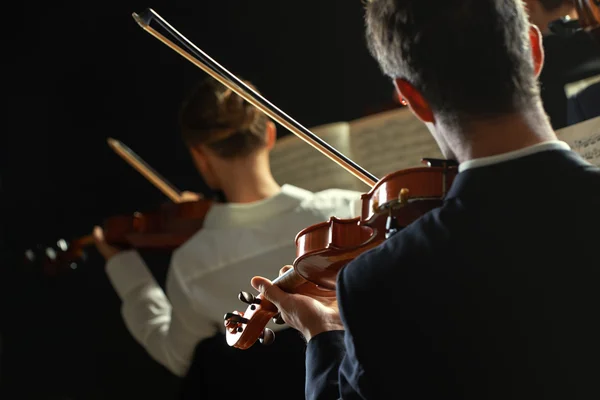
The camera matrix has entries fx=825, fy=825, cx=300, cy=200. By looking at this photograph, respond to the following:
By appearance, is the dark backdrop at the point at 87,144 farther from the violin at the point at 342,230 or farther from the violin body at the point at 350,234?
the violin body at the point at 350,234

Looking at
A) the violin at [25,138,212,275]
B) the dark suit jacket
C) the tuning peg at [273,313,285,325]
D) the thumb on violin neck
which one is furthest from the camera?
the violin at [25,138,212,275]

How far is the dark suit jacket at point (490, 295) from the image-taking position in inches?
34.3

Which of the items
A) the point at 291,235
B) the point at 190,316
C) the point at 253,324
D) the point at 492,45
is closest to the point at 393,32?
the point at 492,45

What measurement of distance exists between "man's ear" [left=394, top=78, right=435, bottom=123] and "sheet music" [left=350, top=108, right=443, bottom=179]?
109 centimetres

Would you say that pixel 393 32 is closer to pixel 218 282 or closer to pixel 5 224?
pixel 218 282

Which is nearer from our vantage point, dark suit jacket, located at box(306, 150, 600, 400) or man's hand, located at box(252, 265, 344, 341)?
dark suit jacket, located at box(306, 150, 600, 400)

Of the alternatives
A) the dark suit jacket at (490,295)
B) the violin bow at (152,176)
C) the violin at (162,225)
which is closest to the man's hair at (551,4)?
the dark suit jacket at (490,295)

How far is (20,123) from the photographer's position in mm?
3471

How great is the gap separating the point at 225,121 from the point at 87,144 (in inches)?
57.1

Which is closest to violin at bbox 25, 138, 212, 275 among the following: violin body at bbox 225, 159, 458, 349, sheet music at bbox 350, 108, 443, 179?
sheet music at bbox 350, 108, 443, 179

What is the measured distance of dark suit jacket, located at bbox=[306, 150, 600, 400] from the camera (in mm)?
870

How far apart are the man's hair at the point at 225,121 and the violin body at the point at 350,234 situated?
79 cm

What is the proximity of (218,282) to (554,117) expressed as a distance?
90 cm

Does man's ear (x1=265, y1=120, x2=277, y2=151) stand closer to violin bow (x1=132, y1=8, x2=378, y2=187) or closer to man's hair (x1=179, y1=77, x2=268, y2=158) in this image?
man's hair (x1=179, y1=77, x2=268, y2=158)
